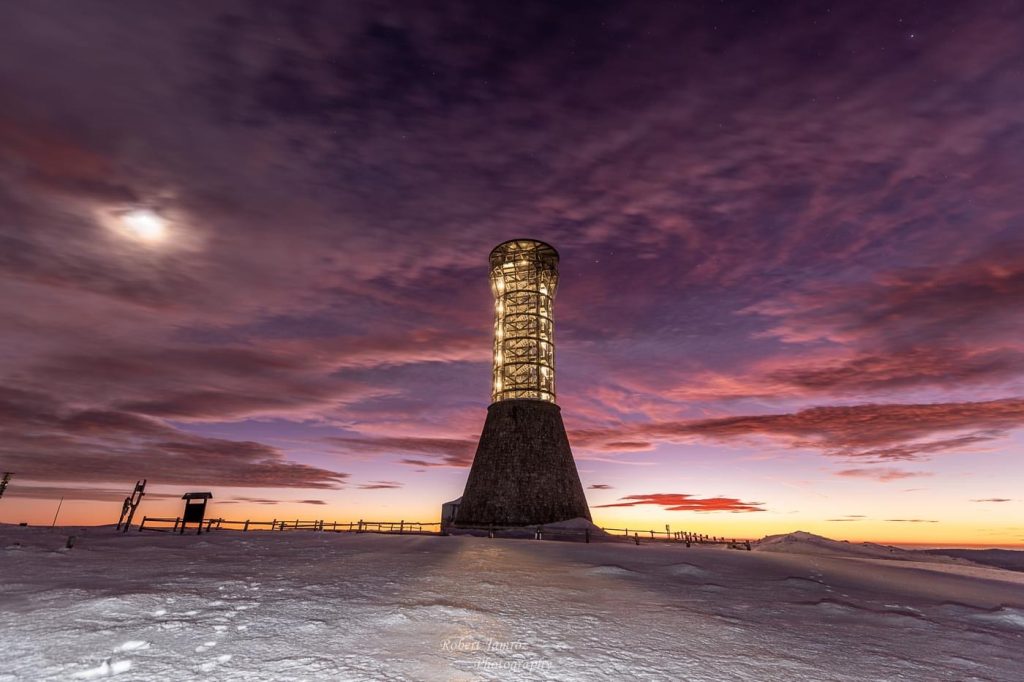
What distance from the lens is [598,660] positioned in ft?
19.5

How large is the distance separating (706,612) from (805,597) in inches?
173

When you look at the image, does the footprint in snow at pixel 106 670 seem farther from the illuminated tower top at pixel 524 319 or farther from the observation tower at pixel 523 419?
the illuminated tower top at pixel 524 319

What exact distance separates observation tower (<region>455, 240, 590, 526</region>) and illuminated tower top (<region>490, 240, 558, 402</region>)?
0.08 m

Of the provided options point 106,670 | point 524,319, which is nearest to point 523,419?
point 524,319

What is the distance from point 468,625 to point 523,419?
31.6 m

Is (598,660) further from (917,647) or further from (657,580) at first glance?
Answer: (657,580)

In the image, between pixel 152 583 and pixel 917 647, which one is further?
pixel 152 583

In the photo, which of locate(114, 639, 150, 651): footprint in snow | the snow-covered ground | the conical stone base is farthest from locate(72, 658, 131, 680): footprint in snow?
the conical stone base

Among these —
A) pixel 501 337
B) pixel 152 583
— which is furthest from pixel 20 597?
pixel 501 337

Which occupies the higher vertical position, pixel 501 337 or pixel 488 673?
pixel 501 337

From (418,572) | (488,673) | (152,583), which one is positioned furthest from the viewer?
(418,572)

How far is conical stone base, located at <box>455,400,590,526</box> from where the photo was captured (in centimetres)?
3559

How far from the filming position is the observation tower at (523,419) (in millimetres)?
36062

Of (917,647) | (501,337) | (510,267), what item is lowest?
(917,647)
